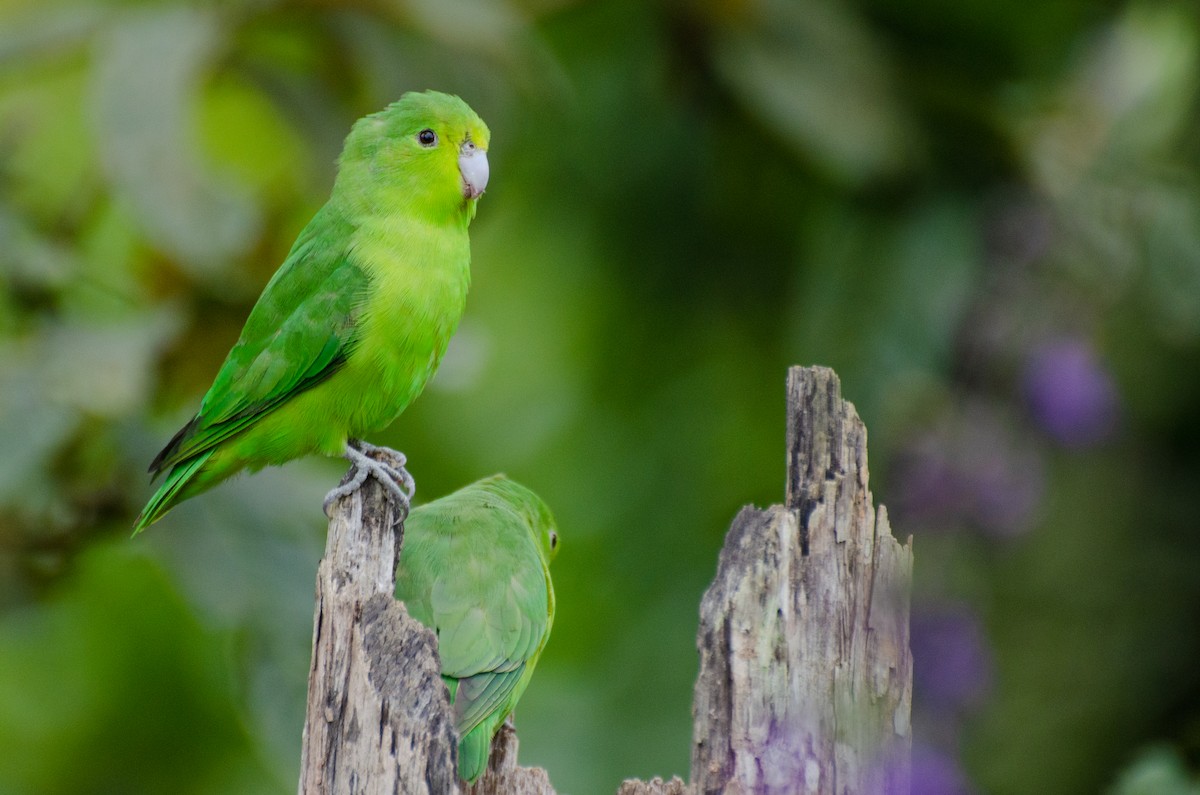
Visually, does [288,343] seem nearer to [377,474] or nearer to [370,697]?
[377,474]

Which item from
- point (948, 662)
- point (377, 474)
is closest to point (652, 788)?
point (377, 474)

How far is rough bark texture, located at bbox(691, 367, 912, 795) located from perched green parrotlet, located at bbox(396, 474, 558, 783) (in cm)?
65

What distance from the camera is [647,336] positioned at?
571 cm

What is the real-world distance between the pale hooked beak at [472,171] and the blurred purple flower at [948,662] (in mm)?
1881

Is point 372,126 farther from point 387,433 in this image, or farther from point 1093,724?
point 1093,724

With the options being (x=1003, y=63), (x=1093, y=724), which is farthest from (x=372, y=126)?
(x=1093, y=724)

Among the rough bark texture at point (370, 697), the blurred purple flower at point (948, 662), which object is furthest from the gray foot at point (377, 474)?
the blurred purple flower at point (948, 662)

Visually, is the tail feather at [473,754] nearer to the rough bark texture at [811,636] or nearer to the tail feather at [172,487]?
the rough bark texture at [811,636]

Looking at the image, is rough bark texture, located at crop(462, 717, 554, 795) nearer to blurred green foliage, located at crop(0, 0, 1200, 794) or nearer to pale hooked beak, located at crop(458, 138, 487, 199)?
blurred green foliage, located at crop(0, 0, 1200, 794)

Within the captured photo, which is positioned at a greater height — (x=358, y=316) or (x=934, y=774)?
(x=358, y=316)

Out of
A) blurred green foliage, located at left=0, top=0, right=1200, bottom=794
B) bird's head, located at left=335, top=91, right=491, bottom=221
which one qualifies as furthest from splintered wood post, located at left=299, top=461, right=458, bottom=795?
blurred green foliage, located at left=0, top=0, right=1200, bottom=794

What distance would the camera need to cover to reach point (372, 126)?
3168 millimetres

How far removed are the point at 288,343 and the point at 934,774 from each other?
203 centimetres

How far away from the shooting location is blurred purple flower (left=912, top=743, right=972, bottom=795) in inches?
139
